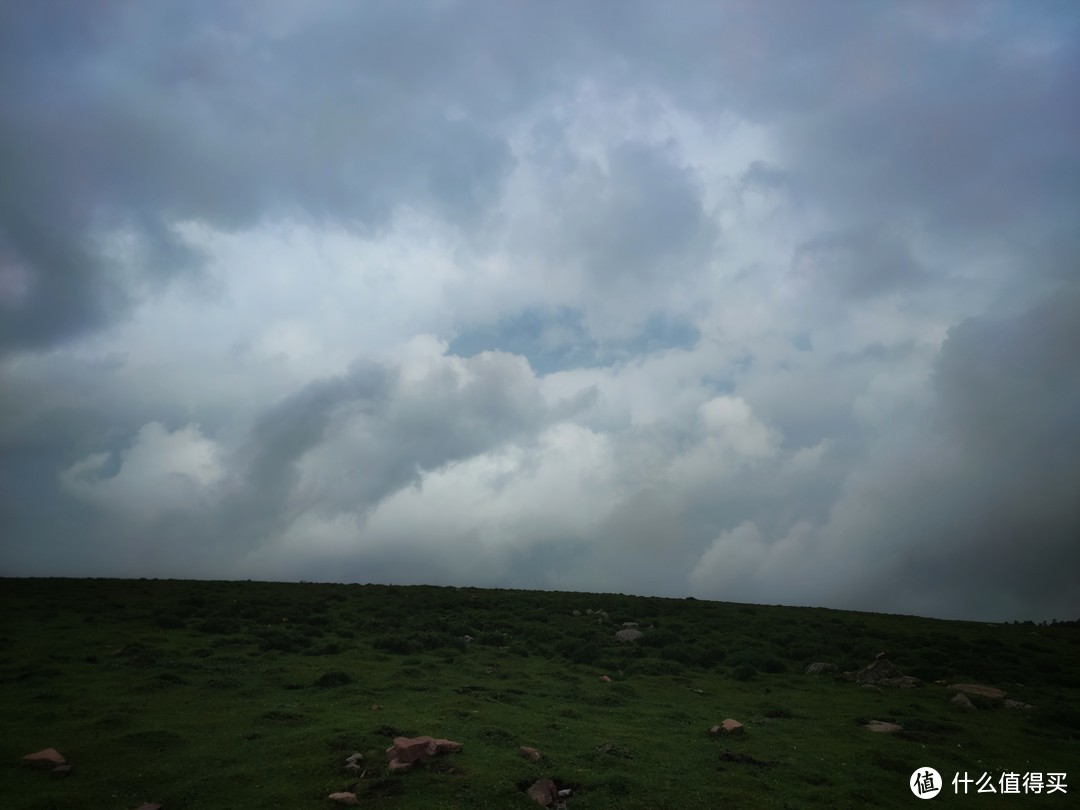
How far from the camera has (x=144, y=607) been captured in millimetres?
46062

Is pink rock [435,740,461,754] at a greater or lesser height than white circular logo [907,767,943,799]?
greater

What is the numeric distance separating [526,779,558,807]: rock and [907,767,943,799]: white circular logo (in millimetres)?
10346

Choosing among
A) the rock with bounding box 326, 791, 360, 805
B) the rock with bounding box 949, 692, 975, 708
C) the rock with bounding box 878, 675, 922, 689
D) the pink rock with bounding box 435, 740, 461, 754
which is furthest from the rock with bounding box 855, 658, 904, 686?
the rock with bounding box 326, 791, 360, 805

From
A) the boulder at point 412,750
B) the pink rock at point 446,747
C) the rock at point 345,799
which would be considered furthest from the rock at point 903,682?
the rock at point 345,799

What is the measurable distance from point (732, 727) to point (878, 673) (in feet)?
50.5

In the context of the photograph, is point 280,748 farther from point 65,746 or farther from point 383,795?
point 65,746

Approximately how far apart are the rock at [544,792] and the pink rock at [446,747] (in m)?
3.13

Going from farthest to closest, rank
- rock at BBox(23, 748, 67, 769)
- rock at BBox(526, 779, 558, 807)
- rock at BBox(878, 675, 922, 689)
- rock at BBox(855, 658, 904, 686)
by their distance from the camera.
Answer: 1. rock at BBox(855, 658, 904, 686)
2. rock at BBox(878, 675, 922, 689)
3. rock at BBox(23, 748, 67, 769)
4. rock at BBox(526, 779, 558, 807)

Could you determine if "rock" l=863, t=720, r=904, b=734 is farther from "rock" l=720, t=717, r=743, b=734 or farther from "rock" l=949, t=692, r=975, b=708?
"rock" l=949, t=692, r=975, b=708

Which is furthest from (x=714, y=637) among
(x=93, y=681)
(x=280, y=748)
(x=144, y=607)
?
(x=144, y=607)

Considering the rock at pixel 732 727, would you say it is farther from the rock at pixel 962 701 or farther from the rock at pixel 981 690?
the rock at pixel 981 690

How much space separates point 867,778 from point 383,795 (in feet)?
45.5

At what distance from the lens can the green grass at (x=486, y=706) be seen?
60.0 ft

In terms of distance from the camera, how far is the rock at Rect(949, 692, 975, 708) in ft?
93.4
